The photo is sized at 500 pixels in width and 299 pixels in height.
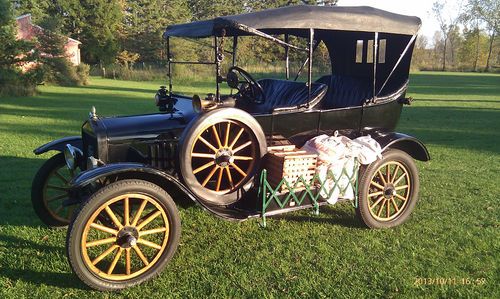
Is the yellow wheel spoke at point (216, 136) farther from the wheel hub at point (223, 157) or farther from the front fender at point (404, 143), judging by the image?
the front fender at point (404, 143)

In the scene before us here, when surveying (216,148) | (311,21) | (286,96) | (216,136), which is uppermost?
(311,21)

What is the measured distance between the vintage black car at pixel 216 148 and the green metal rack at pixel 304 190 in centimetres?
11

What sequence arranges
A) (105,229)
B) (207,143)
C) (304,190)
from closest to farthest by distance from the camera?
(105,229) → (207,143) → (304,190)

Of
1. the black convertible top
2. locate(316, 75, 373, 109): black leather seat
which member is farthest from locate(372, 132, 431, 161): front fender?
the black convertible top

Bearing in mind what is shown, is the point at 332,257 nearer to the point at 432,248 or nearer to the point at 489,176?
the point at 432,248

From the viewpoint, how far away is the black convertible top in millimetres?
3625

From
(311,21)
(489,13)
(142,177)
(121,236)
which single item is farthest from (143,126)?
(489,13)

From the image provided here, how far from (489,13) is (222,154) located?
6032 cm

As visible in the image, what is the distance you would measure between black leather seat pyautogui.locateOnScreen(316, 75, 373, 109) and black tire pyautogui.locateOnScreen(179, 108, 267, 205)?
1.32 meters

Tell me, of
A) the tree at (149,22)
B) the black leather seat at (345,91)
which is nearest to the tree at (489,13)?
the tree at (149,22)

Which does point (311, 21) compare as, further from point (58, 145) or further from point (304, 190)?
point (58, 145)

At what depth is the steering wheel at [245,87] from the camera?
4508mm

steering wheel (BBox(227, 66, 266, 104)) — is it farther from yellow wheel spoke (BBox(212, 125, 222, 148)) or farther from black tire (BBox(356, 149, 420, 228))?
black tire (BBox(356, 149, 420, 228))

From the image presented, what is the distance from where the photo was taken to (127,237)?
323 centimetres
